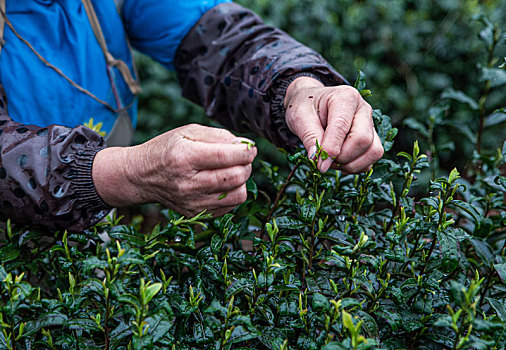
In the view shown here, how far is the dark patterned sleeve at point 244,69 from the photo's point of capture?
1933 mm

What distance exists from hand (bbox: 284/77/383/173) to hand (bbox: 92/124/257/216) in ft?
0.71

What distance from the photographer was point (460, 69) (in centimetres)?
406

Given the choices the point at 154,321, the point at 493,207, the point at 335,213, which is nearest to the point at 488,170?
the point at 493,207

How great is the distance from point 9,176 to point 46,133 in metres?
0.18

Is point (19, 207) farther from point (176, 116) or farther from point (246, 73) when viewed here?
point (176, 116)

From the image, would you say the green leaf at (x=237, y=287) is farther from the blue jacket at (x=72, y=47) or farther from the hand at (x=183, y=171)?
the blue jacket at (x=72, y=47)

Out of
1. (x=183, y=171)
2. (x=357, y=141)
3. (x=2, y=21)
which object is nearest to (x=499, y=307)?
(x=357, y=141)

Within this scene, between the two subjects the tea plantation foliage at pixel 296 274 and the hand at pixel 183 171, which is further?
the hand at pixel 183 171

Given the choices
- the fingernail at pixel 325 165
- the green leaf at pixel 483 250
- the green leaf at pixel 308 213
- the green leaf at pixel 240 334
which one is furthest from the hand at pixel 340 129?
the green leaf at pixel 240 334

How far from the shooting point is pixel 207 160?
136 cm

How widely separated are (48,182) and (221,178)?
0.57m

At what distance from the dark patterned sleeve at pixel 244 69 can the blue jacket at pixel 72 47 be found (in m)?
0.11

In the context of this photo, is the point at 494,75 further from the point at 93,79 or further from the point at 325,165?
the point at 93,79

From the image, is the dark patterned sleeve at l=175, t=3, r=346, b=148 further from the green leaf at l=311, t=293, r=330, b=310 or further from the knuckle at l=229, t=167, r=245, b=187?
the green leaf at l=311, t=293, r=330, b=310
